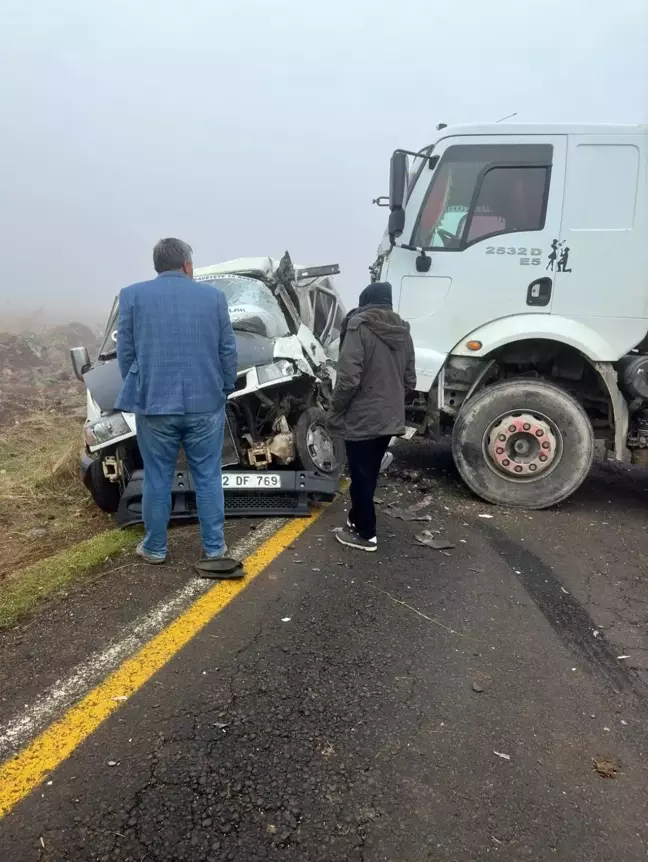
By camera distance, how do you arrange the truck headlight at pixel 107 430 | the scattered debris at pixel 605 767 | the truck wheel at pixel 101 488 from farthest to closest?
the truck wheel at pixel 101 488
the truck headlight at pixel 107 430
the scattered debris at pixel 605 767

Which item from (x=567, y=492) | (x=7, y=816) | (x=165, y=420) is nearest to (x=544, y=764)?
(x=7, y=816)

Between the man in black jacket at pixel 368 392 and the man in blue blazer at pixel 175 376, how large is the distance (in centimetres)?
76

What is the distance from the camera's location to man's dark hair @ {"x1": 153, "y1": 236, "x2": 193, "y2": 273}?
317 cm

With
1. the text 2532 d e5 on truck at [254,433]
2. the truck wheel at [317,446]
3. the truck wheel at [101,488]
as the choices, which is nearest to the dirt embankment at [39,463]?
the truck wheel at [101,488]

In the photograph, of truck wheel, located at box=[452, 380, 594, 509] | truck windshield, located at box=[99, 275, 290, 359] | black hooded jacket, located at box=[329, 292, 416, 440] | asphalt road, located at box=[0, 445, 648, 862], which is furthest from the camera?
truck windshield, located at box=[99, 275, 290, 359]

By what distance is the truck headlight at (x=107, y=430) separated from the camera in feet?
13.2

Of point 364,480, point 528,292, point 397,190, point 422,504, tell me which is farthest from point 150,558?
point 528,292

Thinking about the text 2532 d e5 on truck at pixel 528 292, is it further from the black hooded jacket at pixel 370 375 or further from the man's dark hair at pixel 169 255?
the man's dark hair at pixel 169 255

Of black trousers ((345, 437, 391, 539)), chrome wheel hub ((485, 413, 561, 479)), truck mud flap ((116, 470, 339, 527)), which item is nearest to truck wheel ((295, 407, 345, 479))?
truck mud flap ((116, 470, 339, 527))

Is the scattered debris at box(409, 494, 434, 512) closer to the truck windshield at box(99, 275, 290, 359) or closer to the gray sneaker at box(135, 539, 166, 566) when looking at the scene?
the truck windshield at box(99, 275, 290, 359)

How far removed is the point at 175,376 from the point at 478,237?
9.28 ft

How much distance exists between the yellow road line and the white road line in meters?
0.04

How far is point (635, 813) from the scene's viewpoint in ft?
5.79

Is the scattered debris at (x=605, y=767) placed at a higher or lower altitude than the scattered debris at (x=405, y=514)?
higher
